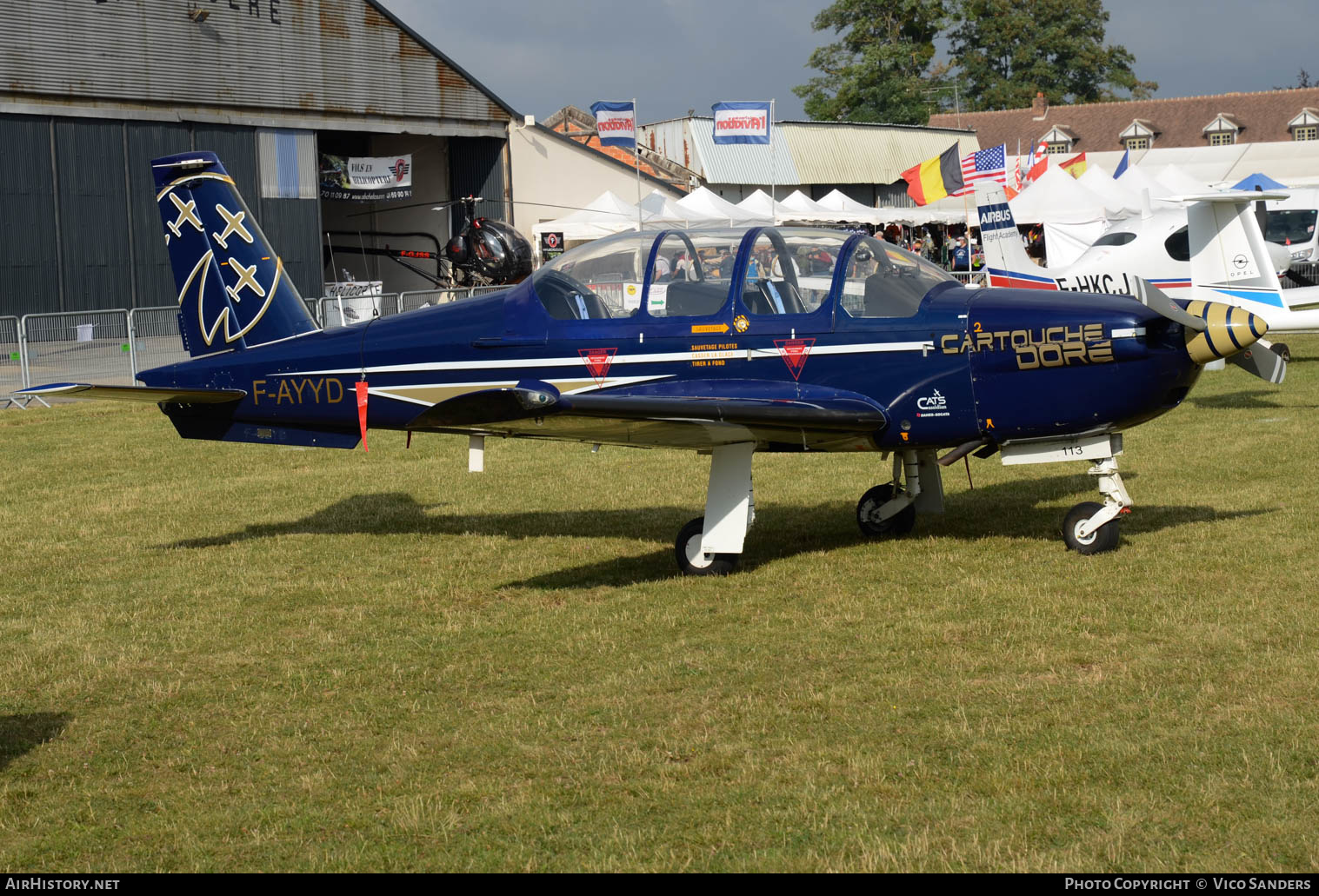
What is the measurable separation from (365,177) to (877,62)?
5853 centimetres

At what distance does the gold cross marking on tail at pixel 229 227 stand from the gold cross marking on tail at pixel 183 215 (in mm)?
172

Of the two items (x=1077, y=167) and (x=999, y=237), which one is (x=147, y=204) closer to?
(x=999, y=237)

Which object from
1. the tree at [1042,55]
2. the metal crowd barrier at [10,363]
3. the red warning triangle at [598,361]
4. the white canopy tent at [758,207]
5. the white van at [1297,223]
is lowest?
the metal crowd barrier at [10,363]

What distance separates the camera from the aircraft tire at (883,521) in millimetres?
9469

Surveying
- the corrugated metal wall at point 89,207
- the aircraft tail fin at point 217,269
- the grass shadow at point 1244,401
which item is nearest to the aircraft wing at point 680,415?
the aircraft tail fin at point 217,269

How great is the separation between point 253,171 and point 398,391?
2738 cm

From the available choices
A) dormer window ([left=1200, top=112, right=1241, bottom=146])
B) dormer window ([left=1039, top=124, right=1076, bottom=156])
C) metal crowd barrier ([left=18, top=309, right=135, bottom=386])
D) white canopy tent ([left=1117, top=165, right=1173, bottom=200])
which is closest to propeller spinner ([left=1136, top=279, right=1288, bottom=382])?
metal crowd barrier ([left=18, top=309, right=135, bottom=386])

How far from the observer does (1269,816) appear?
4.32m

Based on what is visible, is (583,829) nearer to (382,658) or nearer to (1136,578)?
(382,658)

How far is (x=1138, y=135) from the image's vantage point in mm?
72500

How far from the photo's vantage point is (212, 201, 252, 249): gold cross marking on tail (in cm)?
1046

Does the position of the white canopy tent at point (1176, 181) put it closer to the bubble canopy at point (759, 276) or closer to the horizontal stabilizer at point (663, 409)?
the bubble canopy at point (759, 276)

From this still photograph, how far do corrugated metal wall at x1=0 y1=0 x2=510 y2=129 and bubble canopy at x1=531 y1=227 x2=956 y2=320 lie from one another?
89.1 ft

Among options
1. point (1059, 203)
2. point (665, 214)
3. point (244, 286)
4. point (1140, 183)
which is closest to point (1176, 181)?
point (1140, 183)
